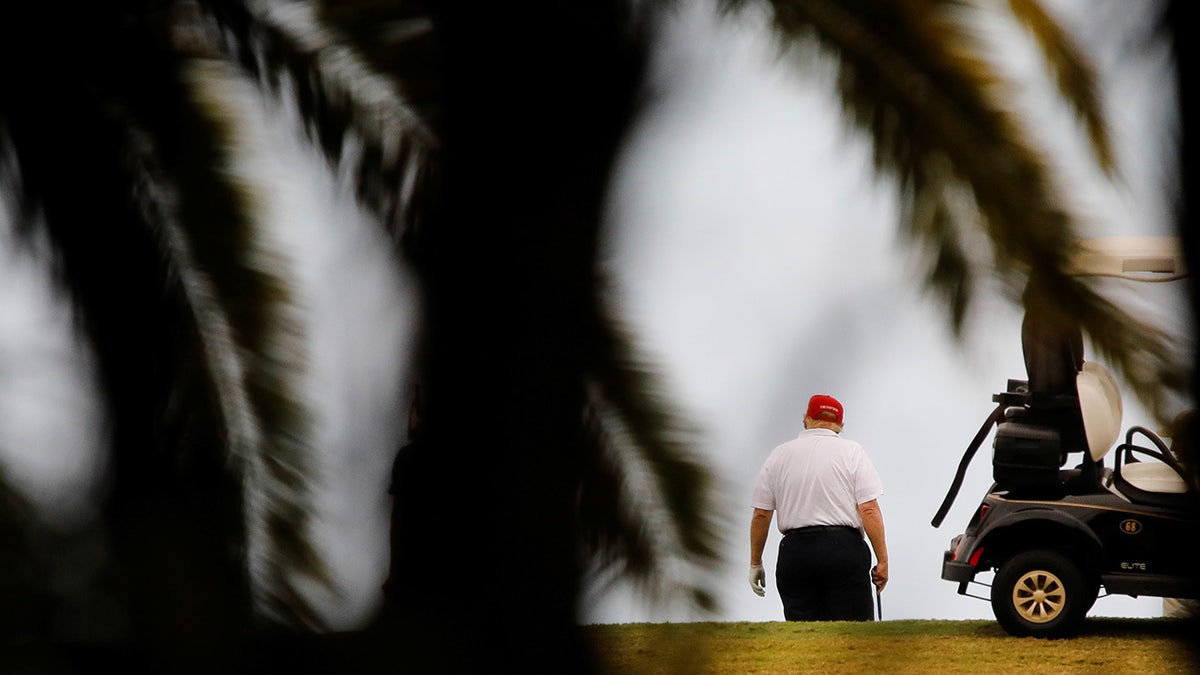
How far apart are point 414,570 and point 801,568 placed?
1730 mm

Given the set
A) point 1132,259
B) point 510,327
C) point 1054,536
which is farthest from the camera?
point 1054,536

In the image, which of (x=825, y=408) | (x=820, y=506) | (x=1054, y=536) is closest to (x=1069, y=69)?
(x=825, y=408)

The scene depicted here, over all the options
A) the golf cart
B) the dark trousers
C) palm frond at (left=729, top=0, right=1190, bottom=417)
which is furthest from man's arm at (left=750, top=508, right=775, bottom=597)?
the golf cart

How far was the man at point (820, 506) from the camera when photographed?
3.66 ft

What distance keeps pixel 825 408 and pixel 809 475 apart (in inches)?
20.8

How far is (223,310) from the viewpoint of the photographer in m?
1.33

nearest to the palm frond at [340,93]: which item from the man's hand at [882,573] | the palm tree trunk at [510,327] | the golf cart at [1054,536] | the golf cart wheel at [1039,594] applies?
the palm tree trunk at [510,327]

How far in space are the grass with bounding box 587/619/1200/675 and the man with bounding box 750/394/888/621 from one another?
0.07 meters

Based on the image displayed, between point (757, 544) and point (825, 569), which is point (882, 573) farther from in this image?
point (825, 569)

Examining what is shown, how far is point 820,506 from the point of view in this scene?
7.39ft

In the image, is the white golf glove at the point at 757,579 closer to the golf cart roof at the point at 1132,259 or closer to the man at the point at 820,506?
the man at the point at 820,506

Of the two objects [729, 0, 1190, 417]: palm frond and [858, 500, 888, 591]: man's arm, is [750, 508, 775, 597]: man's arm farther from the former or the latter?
[729, 0, 1190, 417]: palm frond

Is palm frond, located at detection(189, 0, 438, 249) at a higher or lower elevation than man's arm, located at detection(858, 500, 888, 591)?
higher

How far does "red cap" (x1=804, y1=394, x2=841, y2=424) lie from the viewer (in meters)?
1.05
